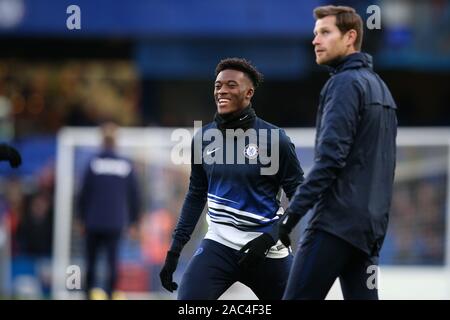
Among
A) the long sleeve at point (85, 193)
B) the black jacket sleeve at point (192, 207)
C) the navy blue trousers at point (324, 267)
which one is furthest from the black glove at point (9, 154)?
the long sleeve at point (85, 193)

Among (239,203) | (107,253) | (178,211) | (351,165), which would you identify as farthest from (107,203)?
(351,165)

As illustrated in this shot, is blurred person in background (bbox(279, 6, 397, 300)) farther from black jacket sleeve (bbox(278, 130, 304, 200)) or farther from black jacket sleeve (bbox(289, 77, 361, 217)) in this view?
black jacket sleeve (bbox(278, 130, 304, 200))

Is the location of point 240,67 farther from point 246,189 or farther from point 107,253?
point 107,253

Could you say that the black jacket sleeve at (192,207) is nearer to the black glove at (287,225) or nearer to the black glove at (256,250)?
the black glove at (256,250)

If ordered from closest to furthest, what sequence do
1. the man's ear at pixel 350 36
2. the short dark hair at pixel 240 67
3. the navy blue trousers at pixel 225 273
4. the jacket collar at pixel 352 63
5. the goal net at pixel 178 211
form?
the jacket collar at pixel 352 63, the man's ear at pixel 350 36, the navy blue trousers at pixel 225 273, the short dark hair at pixel 240 67, the goal net at pixel 178 211

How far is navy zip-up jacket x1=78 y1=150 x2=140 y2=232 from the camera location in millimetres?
13570

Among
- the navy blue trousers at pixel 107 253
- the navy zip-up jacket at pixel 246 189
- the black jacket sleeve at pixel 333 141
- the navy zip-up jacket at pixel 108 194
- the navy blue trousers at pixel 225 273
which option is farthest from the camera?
the navy zip-up jacket at pixel 108 194

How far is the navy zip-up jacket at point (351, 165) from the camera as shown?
5.80 metres

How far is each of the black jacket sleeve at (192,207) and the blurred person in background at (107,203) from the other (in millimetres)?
6420

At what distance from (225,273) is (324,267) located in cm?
99

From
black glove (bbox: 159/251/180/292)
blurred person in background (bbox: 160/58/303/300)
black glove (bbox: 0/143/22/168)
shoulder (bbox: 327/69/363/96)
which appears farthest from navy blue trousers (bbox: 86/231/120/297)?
shoulder (bbox: 327/69/363/96)

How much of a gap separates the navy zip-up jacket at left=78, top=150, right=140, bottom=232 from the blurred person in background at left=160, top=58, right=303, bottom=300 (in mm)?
6599

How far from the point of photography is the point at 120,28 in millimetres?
19828
